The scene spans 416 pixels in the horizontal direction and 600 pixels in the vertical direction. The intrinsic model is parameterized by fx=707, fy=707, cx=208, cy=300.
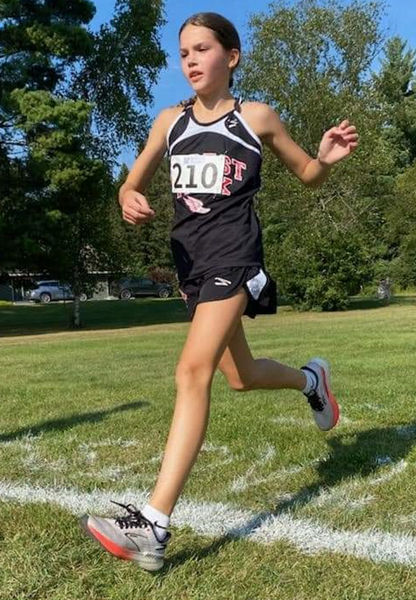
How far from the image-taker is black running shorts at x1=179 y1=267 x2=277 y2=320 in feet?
9.92

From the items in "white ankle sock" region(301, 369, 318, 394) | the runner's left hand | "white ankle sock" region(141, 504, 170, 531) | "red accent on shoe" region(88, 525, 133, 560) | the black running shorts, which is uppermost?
the runner's left hand

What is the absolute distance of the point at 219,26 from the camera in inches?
126

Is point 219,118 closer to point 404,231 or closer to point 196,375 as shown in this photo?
point 196,375

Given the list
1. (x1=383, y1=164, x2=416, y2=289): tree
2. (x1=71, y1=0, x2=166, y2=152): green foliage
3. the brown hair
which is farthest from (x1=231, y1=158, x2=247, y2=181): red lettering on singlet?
(x1=383, y1=164, x2=416, y2=289): tree

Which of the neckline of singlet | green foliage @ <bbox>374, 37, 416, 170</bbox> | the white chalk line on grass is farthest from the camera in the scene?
green foliage @ <bbox>374, 37, 416, 170</bbox>

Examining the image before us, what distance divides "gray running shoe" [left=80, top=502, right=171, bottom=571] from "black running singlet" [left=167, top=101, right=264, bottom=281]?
110cm

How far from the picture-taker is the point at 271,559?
2762 millimetres

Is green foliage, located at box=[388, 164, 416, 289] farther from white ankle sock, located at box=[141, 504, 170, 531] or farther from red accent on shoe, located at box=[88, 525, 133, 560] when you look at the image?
red accent on shoe, located at box=[88, 525, 133, 560]

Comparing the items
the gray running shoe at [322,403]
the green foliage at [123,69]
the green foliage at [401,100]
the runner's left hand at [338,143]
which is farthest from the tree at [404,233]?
the runner's left hand at [338,143]

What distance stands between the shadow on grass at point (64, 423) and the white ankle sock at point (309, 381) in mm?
2067

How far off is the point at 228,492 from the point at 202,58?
7.02ft

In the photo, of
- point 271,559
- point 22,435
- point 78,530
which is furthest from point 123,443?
point 271,559

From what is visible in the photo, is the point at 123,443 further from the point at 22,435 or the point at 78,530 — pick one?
the point at 78,530

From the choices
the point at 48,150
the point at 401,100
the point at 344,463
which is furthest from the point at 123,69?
the point at 401,100
